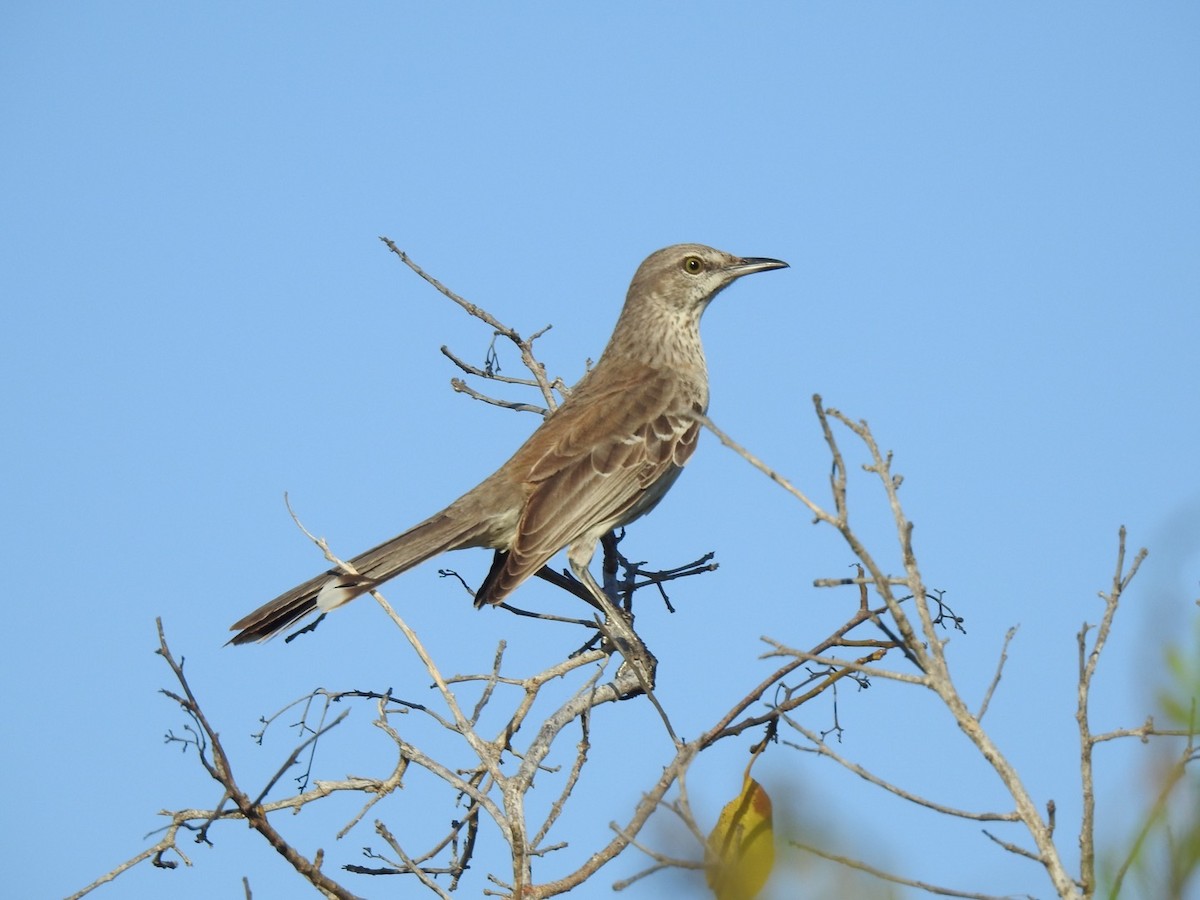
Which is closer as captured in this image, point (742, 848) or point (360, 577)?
point (742, 848)

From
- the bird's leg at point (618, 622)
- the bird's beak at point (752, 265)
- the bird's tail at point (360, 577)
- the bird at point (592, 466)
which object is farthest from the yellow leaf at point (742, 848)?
the bird's beak at point (752, 265)

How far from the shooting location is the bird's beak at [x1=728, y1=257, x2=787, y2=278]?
7.25 metres

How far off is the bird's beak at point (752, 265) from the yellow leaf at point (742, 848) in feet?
18.8

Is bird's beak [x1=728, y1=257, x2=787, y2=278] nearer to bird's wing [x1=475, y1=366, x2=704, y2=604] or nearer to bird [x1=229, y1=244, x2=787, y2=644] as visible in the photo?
bird [x1=229, y1=244, x2=787, y2=644]

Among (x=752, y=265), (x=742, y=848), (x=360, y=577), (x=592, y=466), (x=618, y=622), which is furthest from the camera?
(x=752, y=265)

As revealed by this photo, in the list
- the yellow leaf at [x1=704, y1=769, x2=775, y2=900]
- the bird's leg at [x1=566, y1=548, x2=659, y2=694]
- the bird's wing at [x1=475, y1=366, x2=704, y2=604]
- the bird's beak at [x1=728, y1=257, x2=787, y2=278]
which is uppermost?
Result: the bird's beak at [x1=728, y1=257, x2=787, y2=278]

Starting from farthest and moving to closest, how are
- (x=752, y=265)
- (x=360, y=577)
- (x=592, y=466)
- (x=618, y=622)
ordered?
(x=752, y=265), (x=592, y=466), (x=618, y=622), (x=360, y=577)

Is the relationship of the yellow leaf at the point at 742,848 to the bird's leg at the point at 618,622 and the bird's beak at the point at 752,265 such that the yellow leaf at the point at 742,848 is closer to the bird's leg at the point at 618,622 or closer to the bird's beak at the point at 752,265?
the bird's leg at the point at 618,622

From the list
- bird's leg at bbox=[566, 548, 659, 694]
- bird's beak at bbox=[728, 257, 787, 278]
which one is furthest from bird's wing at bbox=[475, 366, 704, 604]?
bird's beak at bbox=[728, 257, 787, 278]

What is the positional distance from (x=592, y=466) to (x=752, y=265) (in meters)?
1.97

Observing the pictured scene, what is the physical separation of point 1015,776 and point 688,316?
525 centimetres

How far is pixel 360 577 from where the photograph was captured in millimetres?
4598

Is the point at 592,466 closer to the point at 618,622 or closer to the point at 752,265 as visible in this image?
the point at 618,622

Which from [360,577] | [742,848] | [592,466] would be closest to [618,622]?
[592,466]
